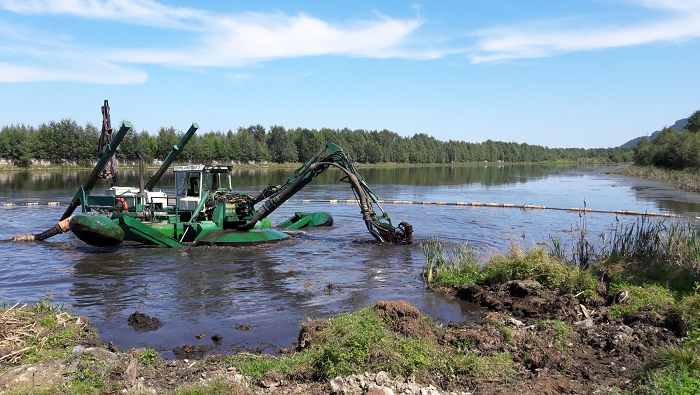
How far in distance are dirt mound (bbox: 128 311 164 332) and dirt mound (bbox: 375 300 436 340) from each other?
493cm

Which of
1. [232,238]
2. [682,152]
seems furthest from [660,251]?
[682,152]

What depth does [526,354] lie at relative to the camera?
8.74 m

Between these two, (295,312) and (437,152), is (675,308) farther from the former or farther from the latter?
(437,152)

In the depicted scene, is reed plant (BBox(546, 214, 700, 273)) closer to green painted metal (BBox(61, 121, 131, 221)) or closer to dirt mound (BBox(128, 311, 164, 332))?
dirt mound (BBox(128, 311, 164, 332))

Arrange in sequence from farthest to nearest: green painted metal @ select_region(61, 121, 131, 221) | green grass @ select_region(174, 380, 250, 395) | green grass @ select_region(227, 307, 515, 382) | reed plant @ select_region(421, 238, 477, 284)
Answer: green painted metal @ select_region(61, 121, 131, 221) → reed plant @ select_region(421, 238, 477, 284) → green grass @ select_region(227, 307, 515, 382) → green grass @ select_region(174, 380, 250, 395)

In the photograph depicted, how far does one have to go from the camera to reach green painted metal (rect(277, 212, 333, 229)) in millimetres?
26469

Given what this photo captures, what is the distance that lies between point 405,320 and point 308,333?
175 cm

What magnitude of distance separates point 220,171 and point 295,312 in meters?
11.3

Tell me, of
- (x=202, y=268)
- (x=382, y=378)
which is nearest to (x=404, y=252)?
(x=202, y=268)

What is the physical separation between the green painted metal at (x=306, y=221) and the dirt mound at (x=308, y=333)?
17.0 meters

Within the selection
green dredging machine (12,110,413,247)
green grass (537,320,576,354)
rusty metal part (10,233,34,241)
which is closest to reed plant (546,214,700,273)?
green grass (537,320,576,354)

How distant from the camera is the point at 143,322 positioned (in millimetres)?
11367

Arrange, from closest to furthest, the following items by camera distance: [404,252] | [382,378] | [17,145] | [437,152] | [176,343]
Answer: [382,378] < [176,343] < [404,252] < [17,145] < [437,152]

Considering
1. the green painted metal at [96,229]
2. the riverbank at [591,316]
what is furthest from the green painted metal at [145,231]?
the riverbank at [591,316]
